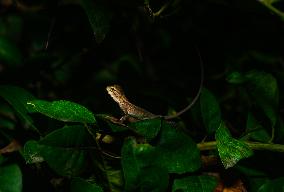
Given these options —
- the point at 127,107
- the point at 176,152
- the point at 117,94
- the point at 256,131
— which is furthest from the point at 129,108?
the point at 256,131

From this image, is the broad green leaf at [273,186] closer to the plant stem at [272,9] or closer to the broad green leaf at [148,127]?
the broad green leaf at [148,127]

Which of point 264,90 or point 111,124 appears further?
point 264,90

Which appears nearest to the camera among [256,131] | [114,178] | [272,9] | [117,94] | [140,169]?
[140,169]

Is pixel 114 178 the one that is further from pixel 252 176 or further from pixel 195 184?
pixel 252 176

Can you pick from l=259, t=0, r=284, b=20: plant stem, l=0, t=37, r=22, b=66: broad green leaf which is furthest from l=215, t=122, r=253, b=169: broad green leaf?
l=0, t=37, r=22, b=66: broad green leaf

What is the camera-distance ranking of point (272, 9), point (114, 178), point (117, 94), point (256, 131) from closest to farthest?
point (114, 178) → point (256, 131) → point (117, 94) → point (272, 9)

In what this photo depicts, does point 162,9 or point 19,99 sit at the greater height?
point 162,9

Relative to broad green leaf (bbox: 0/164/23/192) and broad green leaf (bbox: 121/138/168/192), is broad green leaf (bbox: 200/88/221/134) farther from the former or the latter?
broad green leaf (bbox: 0/164/23/192)
